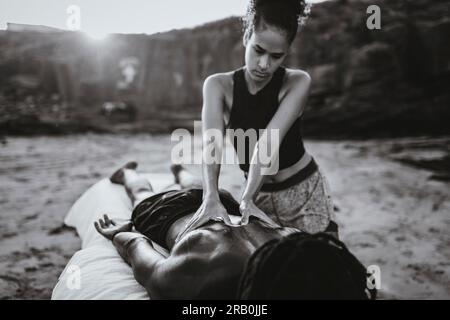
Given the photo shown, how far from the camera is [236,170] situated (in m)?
4.21

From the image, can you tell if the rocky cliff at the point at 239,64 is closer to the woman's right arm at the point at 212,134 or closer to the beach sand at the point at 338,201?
the beach sand at the point at 338,201

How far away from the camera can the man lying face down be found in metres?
0.88

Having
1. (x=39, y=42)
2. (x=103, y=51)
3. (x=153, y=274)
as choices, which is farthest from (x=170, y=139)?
(x=153, y=274)

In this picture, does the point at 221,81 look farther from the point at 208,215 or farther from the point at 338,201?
the point at 338,201

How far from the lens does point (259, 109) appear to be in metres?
1.54

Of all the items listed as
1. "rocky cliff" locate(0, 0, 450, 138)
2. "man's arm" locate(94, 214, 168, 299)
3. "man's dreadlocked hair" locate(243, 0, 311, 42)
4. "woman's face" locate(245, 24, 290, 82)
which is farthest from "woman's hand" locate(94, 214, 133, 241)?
"rocky cliff" locate(0, 0, 450, 138)

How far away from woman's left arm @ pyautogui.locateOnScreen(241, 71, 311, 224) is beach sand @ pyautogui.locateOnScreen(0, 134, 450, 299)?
0.91 m

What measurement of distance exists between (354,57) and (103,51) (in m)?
4.93

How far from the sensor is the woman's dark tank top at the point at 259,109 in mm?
1539

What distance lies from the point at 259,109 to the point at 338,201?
1.95 meters

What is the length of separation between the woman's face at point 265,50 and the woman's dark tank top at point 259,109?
0.08 meters

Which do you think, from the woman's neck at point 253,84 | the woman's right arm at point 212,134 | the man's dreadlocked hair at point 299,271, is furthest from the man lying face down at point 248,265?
the woman's neck at point 253,84
